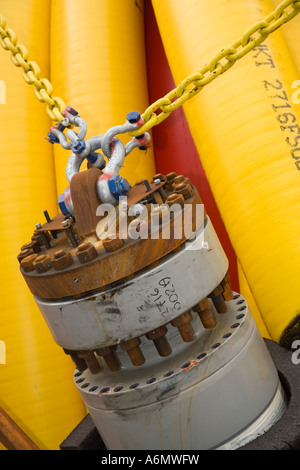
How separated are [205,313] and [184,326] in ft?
0.14

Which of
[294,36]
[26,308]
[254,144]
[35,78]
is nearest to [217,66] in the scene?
[254,144]

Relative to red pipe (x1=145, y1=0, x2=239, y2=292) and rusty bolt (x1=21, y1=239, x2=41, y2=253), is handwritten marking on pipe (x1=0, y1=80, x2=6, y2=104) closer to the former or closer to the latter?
red pipe (x1=145, y1=0, x2=239, y2=292)

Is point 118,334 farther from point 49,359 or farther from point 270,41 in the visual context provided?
point 270,41

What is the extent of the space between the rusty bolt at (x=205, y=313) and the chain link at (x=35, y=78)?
1.37 feet

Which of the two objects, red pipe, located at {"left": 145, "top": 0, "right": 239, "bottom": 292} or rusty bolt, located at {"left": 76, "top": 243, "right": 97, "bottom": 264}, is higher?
red pipe, located at {"left": 145, "top": 0, "right": 239, "bottom": 292}

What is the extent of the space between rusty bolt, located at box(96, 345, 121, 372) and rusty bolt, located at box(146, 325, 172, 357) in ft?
0.18

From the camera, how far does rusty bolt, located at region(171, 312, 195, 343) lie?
0.67 m

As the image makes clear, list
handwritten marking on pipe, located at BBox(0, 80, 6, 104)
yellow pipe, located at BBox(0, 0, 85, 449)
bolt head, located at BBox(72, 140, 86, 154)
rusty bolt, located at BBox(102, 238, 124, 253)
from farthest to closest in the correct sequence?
handwritten marking on pipe, located at BBox(0, 80, 6, 104) → yellow pipe, located at BBox(0, 0, 85, 449) → bolt head, located at BBox(72, 140, 86, 154) → rusty bolt, located at BBox(102, 238, 124, 253)

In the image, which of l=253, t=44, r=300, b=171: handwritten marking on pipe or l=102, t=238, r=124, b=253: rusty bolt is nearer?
l=102, t=238, r=124, b=253: rusty bolt

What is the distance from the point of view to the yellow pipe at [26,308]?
122cm

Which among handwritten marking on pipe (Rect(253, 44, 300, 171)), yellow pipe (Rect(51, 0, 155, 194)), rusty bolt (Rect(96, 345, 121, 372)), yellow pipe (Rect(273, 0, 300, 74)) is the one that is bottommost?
rusty bolt (Rect(96, 345, 121, 372))

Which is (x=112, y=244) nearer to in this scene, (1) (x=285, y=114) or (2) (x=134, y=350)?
(2) (x=134, y=350)

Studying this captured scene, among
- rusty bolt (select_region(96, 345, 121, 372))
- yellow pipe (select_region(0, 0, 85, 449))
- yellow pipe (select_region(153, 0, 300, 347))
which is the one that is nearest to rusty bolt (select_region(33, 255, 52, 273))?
rusty bolt (select_region(96, 345, 121, 372))
